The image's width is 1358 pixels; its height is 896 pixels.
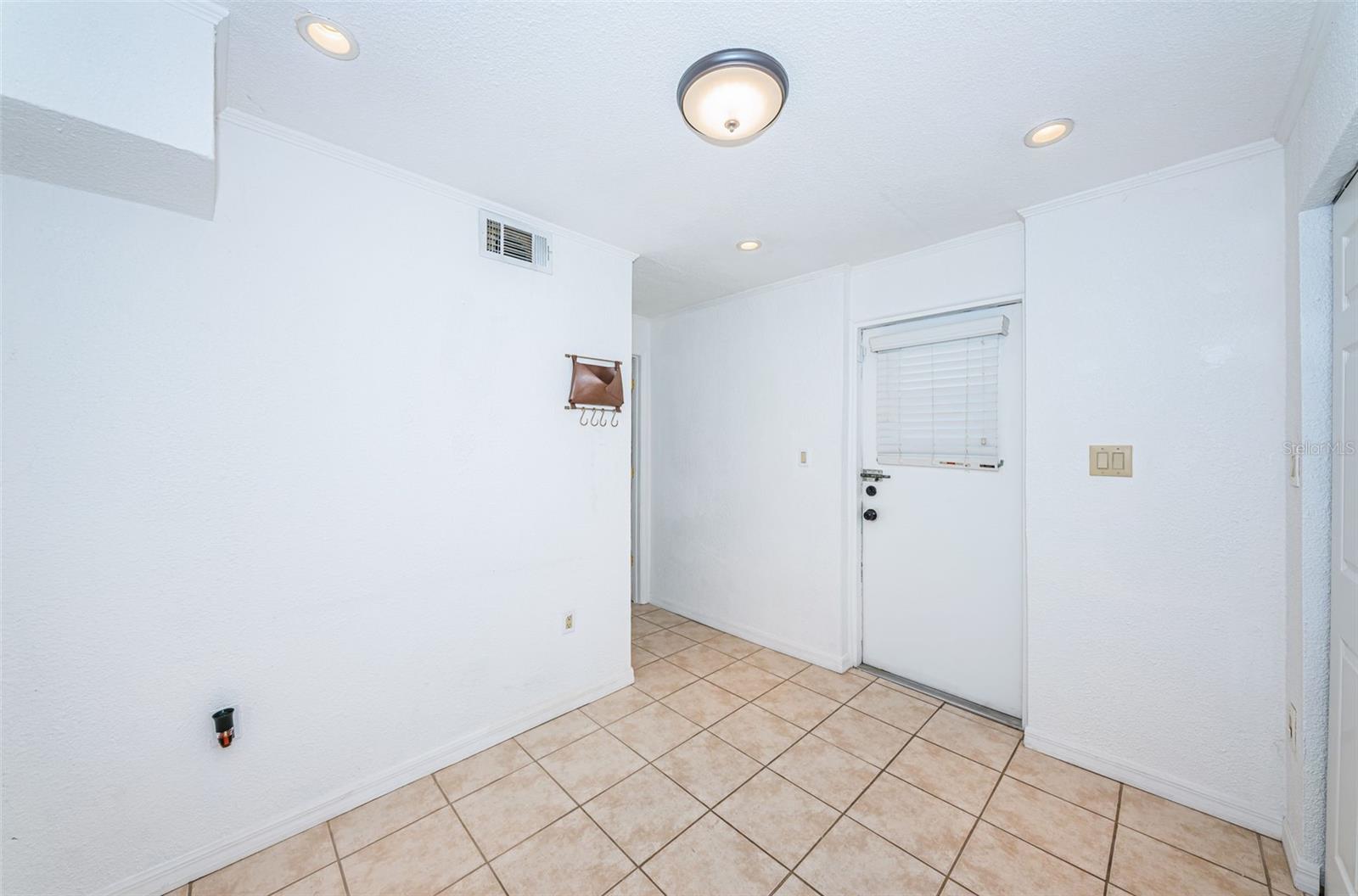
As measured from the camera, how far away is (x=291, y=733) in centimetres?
176

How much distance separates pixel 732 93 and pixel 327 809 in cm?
277

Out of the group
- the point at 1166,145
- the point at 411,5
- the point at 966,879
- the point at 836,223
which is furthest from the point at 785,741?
the point at 411,5

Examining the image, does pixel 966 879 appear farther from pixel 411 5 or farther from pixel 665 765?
pixel 411 5

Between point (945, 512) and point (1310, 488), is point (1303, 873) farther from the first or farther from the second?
point (945, 512)

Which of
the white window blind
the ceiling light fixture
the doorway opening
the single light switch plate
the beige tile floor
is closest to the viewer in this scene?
the ceiling light fixture

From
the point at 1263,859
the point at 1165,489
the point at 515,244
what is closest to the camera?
the point at 1263,859

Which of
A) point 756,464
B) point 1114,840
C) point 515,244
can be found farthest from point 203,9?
point 1114,840

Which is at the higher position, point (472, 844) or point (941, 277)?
point (941, 277)

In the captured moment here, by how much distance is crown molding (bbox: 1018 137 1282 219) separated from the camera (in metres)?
1.73

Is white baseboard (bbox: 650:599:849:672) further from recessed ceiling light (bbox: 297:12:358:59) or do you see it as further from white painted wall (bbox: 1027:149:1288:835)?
recessed ceiling light (bbox: 297:12:358:59)

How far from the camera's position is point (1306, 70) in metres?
1.36

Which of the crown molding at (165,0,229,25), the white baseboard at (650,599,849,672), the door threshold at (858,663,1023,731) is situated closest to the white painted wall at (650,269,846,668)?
the white baseboard at (650,599,849,672)

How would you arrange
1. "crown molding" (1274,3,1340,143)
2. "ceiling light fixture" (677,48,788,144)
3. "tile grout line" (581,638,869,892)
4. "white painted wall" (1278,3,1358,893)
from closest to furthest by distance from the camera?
"crown molding" (1274,3,1340,143) → "ceiling light fixture" (677,48,788,144) → "white painted wall" (1278,3,1358,893) → "tile grout line" (581,638,869,892)

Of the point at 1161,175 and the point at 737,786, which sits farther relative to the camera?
the point at 737,786
